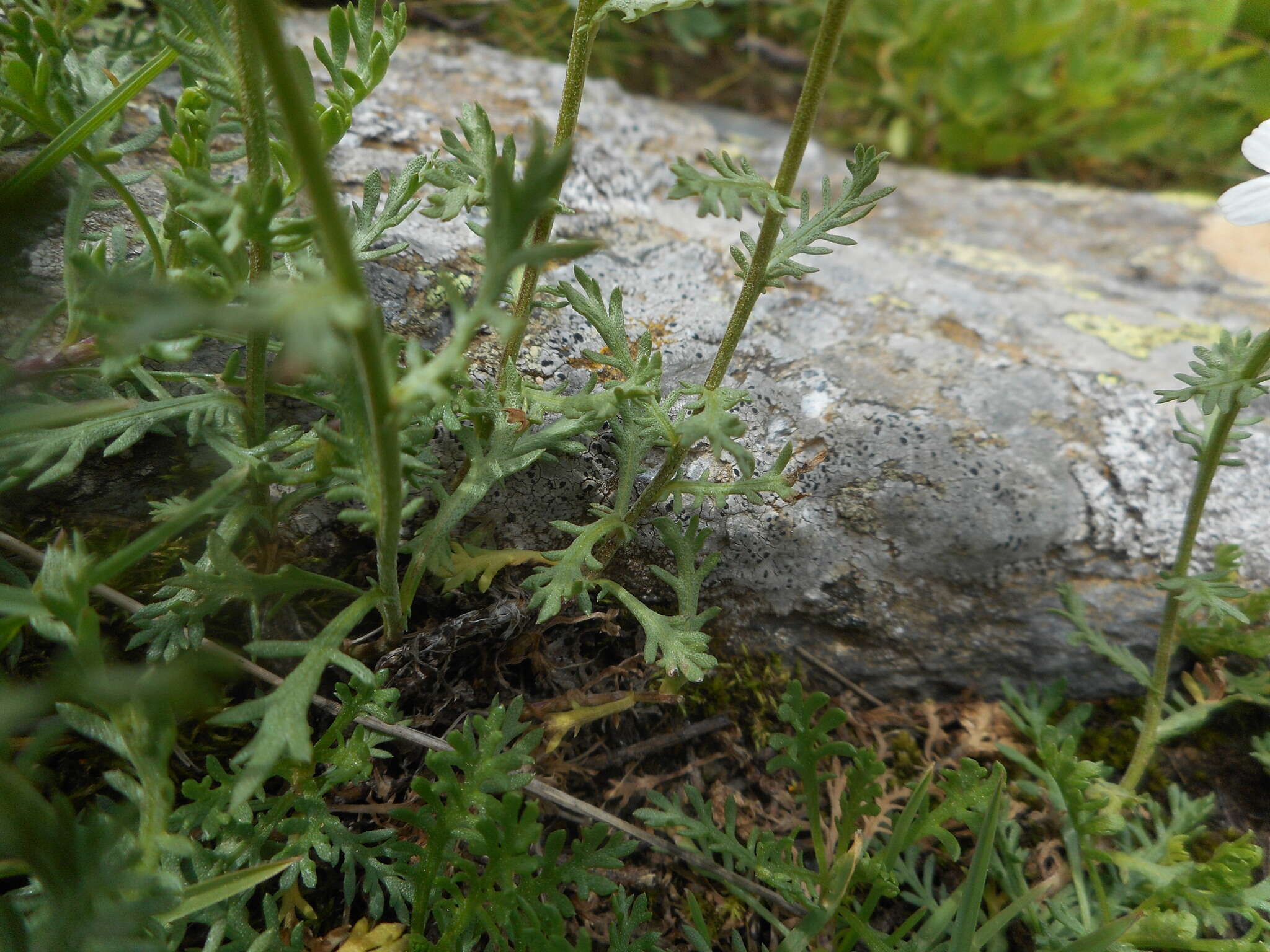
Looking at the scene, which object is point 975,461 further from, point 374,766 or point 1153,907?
point 374,766

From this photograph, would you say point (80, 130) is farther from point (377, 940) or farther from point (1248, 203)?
point (1248, 203)

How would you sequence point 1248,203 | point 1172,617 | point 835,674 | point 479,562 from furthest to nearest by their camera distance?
point 835,674
point 1172,617
point 479,562
point 1248,203

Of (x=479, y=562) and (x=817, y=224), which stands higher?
(x=817, y=224)

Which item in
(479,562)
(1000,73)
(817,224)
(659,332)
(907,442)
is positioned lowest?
(479,562)

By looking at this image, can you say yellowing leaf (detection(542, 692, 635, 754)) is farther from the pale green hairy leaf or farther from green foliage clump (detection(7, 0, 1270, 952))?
the pale green hairy leaf

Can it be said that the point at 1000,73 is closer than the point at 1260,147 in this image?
No

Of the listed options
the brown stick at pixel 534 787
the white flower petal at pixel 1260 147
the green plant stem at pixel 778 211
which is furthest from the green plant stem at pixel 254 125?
the white flower petal at pixel 1260 147

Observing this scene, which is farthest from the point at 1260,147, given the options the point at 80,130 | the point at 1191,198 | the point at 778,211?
the point at 1191,198
